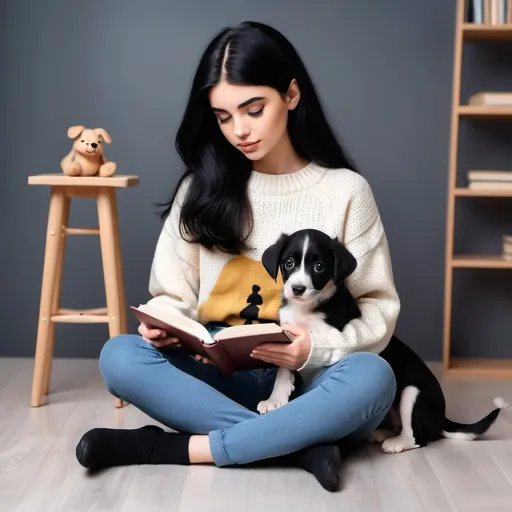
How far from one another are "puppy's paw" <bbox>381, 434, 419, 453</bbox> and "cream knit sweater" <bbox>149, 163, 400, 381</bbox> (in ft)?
0.78

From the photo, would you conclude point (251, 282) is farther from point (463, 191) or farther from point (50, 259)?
point (463, 191)

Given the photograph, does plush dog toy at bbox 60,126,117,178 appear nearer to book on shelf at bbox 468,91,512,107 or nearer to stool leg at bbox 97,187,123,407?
stool leg at bbox 97,187,123,407

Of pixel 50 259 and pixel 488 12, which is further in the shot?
pixel 488 12

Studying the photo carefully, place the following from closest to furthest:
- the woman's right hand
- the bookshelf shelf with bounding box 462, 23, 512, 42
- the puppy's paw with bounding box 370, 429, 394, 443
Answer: the woman's right hand
the puppy's paw with bounding box 370, 429, 394, 443
the bookshelf shelf with bounding box 462, 23, 512, 42

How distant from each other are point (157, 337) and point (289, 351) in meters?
0.34

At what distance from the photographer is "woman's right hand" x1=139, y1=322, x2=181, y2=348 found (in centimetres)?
208

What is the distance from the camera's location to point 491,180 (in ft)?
10.0

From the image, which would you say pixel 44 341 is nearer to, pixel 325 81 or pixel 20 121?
pixel 20 121

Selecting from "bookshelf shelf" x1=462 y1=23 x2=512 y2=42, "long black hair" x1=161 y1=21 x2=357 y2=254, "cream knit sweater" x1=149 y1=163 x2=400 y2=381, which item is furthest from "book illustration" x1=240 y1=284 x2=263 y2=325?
"bookshelf shelf" x1=462 y1=23 x2=512 y2=42

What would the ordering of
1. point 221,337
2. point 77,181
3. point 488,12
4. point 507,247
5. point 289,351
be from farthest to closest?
point 507,247
point 488,12
point 77,181
point 289,351
point 221,337

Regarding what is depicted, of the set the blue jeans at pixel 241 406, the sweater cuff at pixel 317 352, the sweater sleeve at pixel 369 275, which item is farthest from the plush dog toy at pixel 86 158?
the sweater cuff at pixel 317 352

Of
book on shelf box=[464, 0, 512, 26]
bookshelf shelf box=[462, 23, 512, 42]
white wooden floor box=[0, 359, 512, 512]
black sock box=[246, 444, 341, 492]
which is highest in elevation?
book on shelf box=[464, 0, 512, 26]

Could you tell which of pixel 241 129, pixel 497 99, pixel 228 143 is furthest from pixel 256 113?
pixel 497 99

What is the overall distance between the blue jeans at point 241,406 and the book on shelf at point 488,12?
154 centimetres
